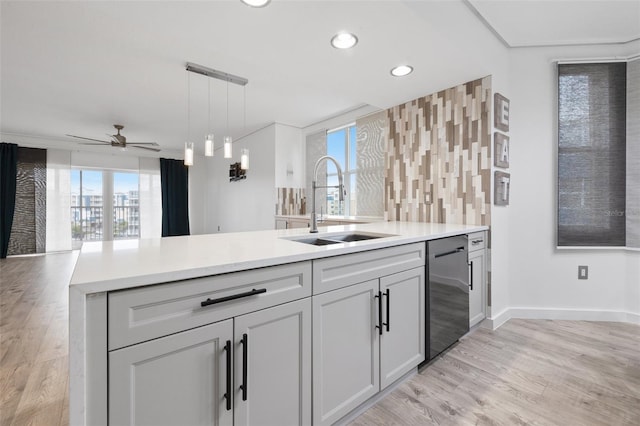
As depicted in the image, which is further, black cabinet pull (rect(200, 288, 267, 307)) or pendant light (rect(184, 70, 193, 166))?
pendant light (rect(184, 70, 193, 166))

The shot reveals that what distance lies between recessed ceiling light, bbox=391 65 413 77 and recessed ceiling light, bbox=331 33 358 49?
520mm

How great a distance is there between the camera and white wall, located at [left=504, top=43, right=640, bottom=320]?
2646 mm

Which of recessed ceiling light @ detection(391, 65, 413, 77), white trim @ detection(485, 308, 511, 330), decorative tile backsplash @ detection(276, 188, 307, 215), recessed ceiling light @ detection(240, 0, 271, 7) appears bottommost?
white trim @ detection(485, 308, 511, 330)

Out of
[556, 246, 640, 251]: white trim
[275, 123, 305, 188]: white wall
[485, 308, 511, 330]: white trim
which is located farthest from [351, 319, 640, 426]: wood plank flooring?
[275, 123, 305, 188]: white wall

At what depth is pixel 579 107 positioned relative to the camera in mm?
2645

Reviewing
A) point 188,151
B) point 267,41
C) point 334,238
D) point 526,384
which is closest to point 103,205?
A: point 188,151

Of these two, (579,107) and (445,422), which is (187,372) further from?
(579,107)

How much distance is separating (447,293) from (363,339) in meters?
0.86

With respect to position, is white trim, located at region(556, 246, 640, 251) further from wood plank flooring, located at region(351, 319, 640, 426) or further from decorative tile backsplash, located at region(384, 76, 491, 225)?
decorative tile backsplash, located at region(384, 76, 491, 225)

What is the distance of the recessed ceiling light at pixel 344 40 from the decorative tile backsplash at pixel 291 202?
3.20 meters

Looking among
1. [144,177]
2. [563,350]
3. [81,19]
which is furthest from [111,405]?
[144,177]

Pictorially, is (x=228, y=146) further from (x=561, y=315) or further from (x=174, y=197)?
(x=174, y=197)

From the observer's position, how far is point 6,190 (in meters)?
5.67

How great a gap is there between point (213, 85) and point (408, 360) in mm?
3381
